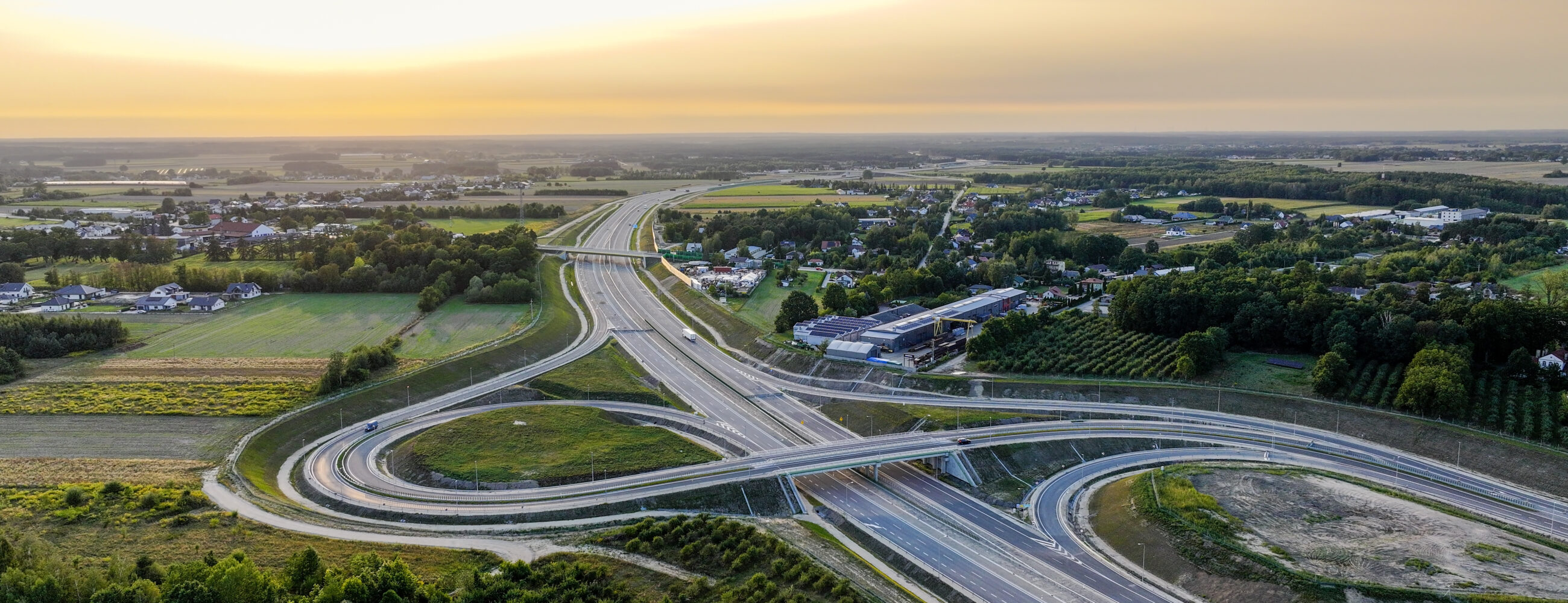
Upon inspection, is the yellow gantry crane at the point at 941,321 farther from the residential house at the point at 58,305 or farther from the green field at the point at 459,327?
the residential house at the point at 58,305

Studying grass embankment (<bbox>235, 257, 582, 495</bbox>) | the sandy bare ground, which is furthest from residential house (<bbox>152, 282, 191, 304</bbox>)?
the sandy bare ground

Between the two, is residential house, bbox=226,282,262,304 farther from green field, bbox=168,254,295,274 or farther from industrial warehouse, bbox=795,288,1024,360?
industrial warehouse, bbox=795,288,1024,360

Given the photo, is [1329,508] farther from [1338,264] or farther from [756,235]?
[756,235]

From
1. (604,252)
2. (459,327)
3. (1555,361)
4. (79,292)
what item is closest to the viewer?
(1555,361)

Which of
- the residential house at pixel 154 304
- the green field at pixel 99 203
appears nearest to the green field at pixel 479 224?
the residential house at pixel 154 304

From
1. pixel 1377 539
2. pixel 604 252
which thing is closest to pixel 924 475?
pixel 1377 539

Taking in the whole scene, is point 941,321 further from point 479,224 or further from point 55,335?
point 479,224
